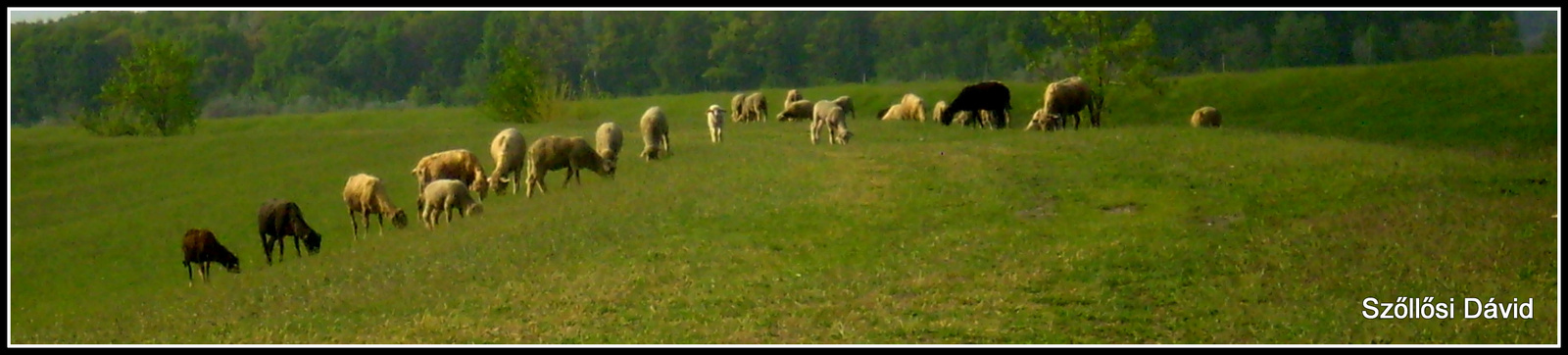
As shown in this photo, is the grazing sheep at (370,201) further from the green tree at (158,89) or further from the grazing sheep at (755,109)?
the green tree at (158,89)

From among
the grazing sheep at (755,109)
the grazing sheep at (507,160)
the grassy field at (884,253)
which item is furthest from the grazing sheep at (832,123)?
the grazing sheep at (755,109)

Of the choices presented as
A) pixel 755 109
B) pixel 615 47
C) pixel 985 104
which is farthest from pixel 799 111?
pixel 615 47

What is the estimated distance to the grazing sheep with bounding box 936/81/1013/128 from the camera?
49.3m

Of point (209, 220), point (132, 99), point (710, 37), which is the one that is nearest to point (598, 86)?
point (710, 37)

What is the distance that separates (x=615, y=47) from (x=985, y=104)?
8091 cm

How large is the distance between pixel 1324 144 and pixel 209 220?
1194 inches

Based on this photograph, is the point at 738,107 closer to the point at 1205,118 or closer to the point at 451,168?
the point at 1205,118

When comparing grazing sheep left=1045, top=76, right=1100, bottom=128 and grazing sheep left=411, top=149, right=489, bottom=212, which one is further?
grazing sheep left=1045, top=76, right=1100, bottom=128

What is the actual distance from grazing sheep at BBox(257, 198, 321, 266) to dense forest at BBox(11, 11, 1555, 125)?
235 ft

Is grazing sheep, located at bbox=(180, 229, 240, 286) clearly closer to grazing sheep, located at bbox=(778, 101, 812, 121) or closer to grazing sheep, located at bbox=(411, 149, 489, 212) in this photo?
grazing sheep, located at bbox=(411, 149, 489, 212)

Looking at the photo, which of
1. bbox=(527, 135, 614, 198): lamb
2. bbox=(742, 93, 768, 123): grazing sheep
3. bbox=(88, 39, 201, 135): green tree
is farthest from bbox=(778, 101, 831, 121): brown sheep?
bbox=(88, 39, 201, 135): green tree

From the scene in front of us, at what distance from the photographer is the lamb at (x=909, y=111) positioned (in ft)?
185

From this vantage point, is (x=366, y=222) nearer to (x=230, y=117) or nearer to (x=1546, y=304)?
(x=1546, y=304)

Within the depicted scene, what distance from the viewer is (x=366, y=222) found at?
3231 cm
